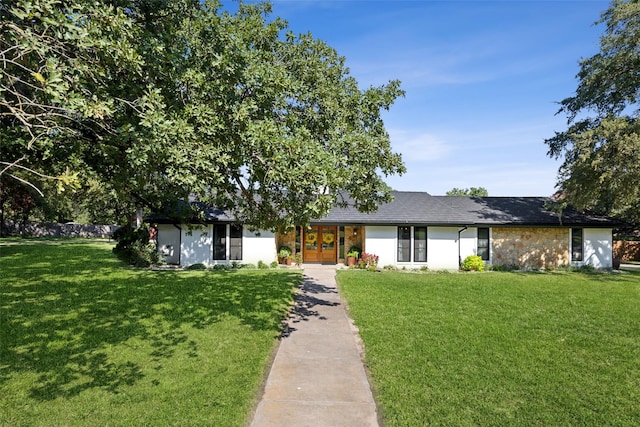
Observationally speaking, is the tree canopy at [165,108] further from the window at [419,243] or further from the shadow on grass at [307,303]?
the window at [419,243]

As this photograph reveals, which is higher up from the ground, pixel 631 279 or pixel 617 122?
pixel 617 122

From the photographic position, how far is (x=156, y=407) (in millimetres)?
4316

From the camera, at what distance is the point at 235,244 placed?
19.3 meters

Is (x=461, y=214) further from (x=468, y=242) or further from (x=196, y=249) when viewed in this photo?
(x=196, y=249)

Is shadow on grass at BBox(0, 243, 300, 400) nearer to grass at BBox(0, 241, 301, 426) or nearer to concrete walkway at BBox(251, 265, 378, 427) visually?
grass at BBox(0, 241, 301, 426)

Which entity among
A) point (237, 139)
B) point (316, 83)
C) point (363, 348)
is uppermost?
point (316, 83)

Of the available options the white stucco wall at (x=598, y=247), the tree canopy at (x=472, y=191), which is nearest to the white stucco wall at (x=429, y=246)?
the white stucco wall at (x=598, y=247)

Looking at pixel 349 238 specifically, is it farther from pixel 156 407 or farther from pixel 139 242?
pixel 156 407

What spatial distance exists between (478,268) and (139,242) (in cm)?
1776

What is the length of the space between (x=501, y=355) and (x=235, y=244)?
1528 centimetres

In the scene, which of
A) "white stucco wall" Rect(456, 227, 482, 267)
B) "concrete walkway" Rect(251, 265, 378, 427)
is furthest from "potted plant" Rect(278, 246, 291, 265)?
"concrete walkway" Rect(251, 265, 378, 427)

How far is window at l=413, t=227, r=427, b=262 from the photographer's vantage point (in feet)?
64.1

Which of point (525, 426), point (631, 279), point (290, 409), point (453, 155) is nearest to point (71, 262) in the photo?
point (290, 409)

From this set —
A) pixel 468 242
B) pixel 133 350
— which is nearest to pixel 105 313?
pixel 133 350
